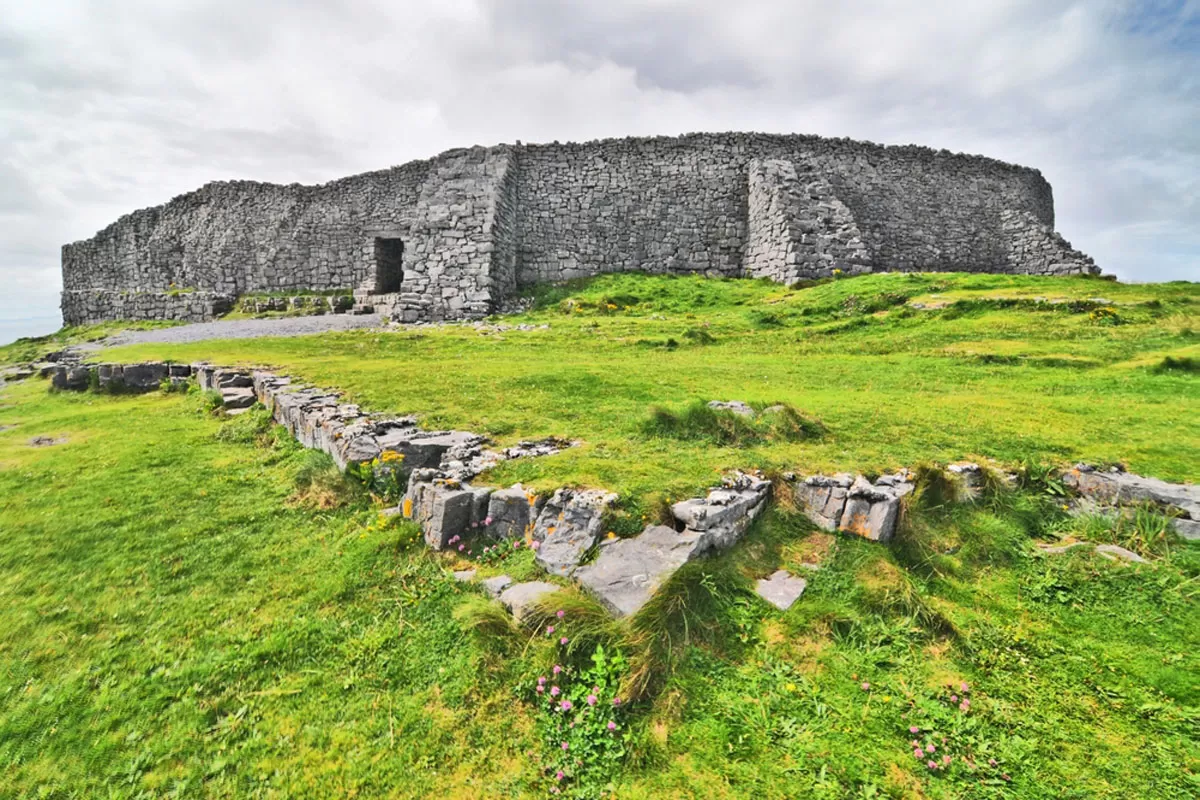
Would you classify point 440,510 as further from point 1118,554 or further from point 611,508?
point 1118,554

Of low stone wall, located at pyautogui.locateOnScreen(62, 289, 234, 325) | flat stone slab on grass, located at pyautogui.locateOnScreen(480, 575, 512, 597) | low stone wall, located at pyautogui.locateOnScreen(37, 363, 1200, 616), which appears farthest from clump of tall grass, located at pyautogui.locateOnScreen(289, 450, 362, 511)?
low stone wall, located at pyautogui.locateOnScreen(62, 289, 234, 325)

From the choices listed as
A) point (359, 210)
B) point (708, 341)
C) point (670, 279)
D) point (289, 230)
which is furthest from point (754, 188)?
point (289, 230)

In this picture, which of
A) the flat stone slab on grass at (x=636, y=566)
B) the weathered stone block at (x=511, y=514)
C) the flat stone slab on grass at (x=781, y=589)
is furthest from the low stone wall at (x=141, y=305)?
the flat stone slab on grass at (x=781, y=589)

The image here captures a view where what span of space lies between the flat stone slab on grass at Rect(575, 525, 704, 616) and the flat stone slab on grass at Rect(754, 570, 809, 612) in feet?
1.79

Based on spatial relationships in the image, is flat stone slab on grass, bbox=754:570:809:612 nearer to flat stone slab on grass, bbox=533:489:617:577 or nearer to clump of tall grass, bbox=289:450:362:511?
flat stone slab on grass, bbox=533:489:617:577

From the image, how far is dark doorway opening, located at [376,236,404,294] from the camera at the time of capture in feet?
86.1

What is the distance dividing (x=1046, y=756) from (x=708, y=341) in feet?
40.1

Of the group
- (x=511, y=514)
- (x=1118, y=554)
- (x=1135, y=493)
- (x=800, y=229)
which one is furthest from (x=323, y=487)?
(x=800, y=229)

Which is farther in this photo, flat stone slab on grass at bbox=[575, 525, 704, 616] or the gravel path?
the gravel path

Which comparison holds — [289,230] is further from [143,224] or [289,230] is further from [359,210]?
[143,224]

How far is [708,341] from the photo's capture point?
14703 mm

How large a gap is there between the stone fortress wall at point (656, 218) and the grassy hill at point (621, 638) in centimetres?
1569

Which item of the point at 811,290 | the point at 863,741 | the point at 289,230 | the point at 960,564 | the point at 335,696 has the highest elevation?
the point at 289,230

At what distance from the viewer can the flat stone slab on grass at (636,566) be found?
398cm
